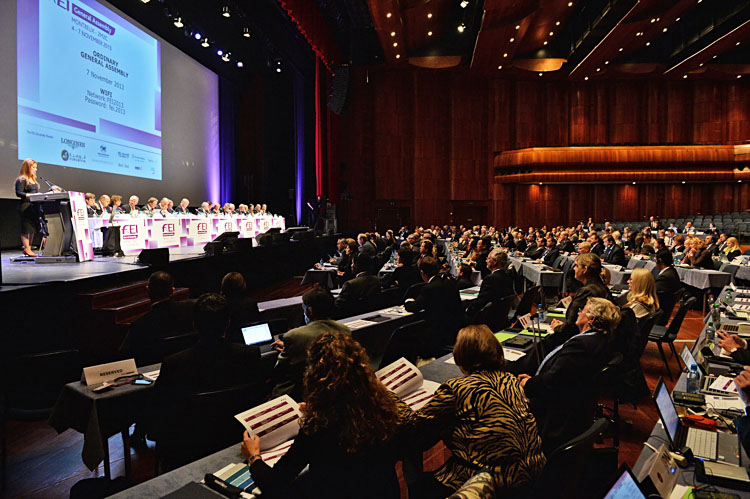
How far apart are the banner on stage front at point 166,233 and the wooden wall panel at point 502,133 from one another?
43.5ft

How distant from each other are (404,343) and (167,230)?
315 inches

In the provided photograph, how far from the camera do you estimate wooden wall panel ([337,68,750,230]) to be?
23.6 metres

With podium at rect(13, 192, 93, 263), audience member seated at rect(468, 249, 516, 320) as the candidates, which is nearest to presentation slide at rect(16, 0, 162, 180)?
podium at rect(13, 192, 93, 263)

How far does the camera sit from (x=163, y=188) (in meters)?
13.8

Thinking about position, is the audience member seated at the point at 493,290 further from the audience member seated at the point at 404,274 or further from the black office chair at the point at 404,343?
the black office chair at the point at 404,343

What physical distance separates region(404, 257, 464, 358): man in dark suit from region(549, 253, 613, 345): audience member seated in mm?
1147

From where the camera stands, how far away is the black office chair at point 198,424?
2432 millimetres

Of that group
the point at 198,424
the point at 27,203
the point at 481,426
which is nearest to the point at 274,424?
the point at 198,424

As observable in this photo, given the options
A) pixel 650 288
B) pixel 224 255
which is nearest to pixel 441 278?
pixel 650 288

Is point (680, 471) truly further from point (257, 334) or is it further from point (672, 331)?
point (672, 331)

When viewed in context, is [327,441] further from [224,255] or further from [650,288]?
[224,255]

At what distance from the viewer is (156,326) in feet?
12.1

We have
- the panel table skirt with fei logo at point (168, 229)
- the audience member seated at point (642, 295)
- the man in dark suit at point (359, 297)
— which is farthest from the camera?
the panel table skirt with fei logo at point (168, 229)

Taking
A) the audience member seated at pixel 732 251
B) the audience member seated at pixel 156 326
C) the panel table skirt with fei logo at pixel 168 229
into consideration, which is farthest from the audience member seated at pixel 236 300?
the audience member seated at pixel 732 251
